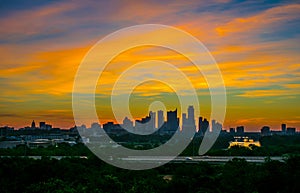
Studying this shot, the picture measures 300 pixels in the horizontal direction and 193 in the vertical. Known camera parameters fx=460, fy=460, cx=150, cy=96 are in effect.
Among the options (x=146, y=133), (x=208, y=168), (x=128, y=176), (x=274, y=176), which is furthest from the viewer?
(x=146, y=133)

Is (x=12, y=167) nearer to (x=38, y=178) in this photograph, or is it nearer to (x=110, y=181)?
(x=38, y=178)

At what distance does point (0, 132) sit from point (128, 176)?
306ft

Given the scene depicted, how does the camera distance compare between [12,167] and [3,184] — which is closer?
[3,184]

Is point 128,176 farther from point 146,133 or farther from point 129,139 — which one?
point 146,133

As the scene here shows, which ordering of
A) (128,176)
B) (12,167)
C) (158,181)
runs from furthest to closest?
(12,167) → (128,176) → (158,181)

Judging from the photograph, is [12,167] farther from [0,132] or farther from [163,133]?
[163,133]

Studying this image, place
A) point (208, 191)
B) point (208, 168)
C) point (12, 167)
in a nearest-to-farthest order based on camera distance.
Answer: point (208, 191) < point (12, 167) < point (208, 168)

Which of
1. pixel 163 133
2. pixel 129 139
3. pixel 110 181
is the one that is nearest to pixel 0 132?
pixel 129 139

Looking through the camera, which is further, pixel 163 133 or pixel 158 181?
pixel 163 133

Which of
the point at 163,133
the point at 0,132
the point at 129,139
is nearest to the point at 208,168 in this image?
the point at 129,139

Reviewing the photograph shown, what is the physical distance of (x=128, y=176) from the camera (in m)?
21.6

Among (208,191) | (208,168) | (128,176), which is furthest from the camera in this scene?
(208,168)

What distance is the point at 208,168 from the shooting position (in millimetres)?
26984

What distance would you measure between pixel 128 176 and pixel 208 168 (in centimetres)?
698
